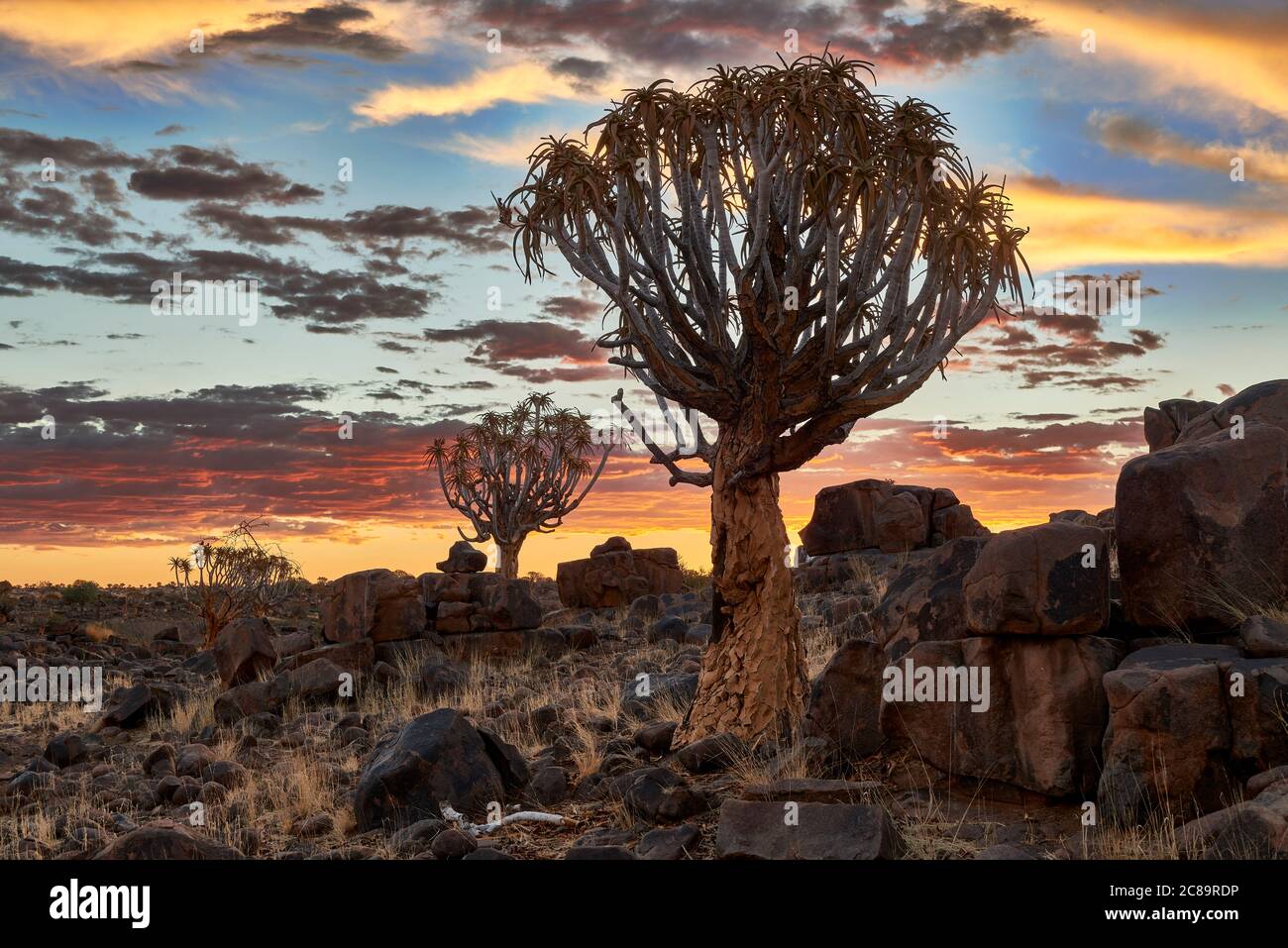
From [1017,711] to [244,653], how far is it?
41.7 feet

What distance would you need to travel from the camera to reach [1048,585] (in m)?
7.54

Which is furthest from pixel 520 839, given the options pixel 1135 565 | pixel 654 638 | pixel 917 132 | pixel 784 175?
pixel 654 638

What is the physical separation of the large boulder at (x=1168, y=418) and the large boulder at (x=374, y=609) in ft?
39.1

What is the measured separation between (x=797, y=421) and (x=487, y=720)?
552cm

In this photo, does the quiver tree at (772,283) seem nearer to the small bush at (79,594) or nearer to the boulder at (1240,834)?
the boulder at (1240,834)

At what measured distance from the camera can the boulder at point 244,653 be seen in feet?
54.9

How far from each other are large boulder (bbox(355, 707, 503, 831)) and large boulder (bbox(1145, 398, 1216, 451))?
11464mm

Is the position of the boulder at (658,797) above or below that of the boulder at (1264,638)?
below

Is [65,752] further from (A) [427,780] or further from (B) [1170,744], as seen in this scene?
(B) [1170,744]

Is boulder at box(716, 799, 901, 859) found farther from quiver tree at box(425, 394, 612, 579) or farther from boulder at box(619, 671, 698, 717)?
quiver tree at box(425, 394, 612, 579)

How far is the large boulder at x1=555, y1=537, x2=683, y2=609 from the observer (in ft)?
85.4

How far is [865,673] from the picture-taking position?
29.5 feet

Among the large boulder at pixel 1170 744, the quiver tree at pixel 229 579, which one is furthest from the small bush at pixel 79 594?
the large boulder at pixel 1170 744

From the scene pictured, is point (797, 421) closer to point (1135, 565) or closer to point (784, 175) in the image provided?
point (784, 175)
